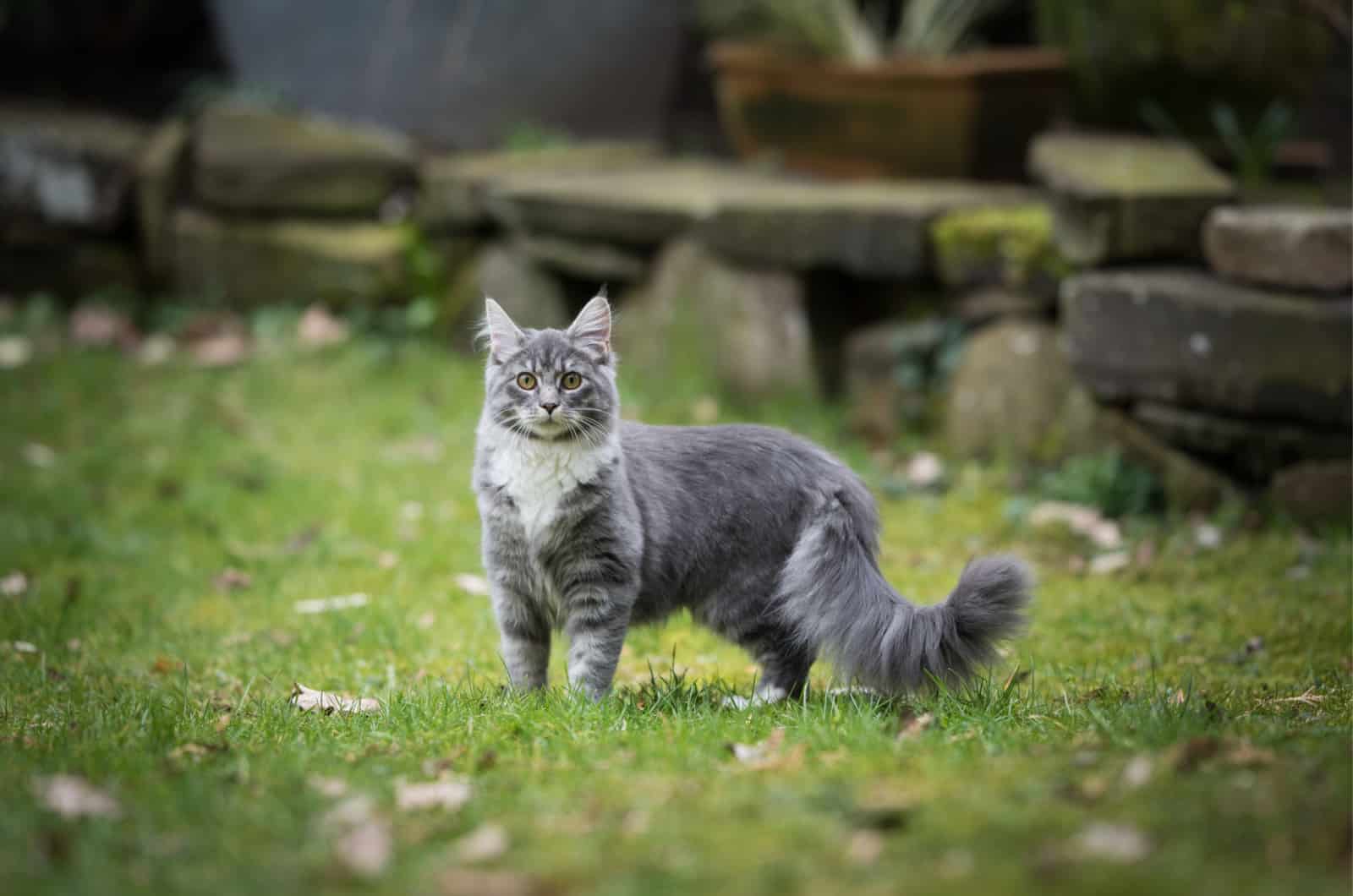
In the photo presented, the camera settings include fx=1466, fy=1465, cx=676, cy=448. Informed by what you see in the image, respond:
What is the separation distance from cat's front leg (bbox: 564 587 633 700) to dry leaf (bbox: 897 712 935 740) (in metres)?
0.74

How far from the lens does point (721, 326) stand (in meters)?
6.81

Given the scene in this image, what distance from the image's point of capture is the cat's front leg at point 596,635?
3578mm

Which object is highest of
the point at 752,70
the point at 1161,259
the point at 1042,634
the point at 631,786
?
the point at 752,70

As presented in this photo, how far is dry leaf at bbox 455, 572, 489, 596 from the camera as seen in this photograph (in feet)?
16.1

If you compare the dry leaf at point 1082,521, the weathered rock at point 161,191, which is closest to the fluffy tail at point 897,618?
the dry leaf at point 1082,521

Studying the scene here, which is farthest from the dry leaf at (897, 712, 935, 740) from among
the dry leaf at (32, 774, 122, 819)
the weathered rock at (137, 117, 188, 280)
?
the weathered rock at (137, 117, 188, 280)

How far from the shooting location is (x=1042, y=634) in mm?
4375

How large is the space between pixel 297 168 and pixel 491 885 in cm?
646

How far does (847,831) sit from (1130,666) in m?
1.92

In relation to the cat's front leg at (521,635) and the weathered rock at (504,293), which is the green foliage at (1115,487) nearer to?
the cat's front leg at (521,635)

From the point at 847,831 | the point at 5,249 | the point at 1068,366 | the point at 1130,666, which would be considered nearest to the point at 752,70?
the point at 1068,366

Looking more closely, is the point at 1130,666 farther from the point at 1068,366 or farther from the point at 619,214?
the point at 619,214

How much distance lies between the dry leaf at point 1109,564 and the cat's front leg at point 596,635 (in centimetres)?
204

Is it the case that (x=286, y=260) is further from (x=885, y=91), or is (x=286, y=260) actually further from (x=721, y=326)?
(x=885, y=91)
